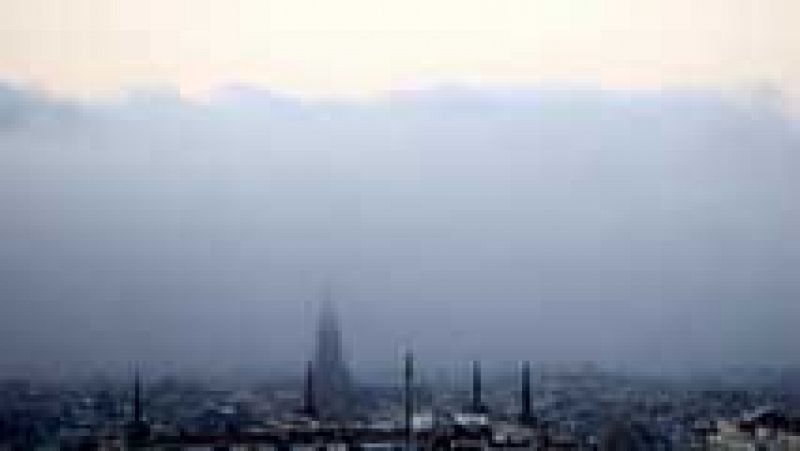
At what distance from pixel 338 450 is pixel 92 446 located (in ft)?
16.4

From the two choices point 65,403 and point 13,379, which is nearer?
point 65,403

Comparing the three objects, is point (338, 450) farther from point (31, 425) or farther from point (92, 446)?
point (31, 425)

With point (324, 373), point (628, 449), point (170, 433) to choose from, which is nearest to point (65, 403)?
point (324, 373)

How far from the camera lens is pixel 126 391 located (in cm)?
6494

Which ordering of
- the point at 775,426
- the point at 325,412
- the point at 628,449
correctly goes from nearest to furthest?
the point at 775,426 < the point at 628,449 < the point at 325,412

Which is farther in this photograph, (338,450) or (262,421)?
(262,421)

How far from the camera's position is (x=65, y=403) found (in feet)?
163

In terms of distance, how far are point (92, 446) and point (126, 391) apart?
39.3 meters

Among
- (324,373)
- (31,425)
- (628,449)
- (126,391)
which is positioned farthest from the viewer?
(126,391)

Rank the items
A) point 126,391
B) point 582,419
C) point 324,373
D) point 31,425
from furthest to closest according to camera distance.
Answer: point 126,391
point 324,373
point 582,419
point 31,425

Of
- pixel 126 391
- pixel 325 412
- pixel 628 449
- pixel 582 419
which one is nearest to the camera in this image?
pixel 628 449

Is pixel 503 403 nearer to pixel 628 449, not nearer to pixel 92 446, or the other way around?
pixel 628 449

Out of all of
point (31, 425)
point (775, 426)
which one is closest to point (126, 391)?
point (31, 425)

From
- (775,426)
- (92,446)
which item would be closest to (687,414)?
(775,426)
